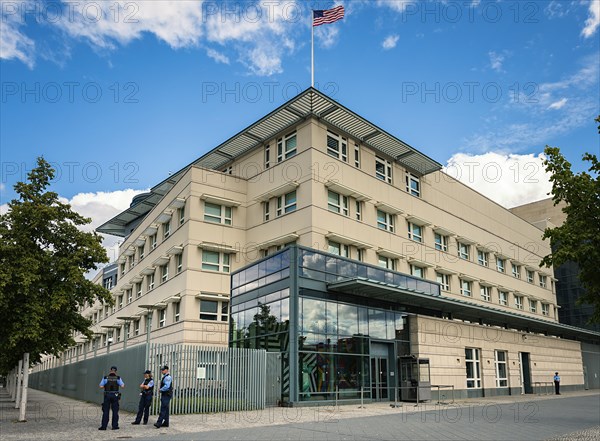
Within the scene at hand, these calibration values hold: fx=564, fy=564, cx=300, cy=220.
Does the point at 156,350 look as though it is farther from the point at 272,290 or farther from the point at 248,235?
the point at 248,235

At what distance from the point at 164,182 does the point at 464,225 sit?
26561 millimetres

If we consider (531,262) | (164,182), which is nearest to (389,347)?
(164,182)

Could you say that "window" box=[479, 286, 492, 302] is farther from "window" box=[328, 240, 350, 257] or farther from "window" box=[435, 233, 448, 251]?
"window" box=[328, 240, 350, 257]

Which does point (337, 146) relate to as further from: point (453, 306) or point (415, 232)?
point (453, 306)

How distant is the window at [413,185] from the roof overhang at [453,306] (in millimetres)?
10248

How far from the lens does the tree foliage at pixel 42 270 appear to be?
57.2ft

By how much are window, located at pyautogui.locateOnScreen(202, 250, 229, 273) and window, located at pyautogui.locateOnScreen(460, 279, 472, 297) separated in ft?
69.4

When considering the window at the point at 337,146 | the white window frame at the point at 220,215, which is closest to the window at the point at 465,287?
the window at the point at 337,146

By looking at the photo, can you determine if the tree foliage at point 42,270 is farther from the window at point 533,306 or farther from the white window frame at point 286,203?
the window at point 533,306

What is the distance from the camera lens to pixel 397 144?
40281mm

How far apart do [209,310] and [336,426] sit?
22.2 metres

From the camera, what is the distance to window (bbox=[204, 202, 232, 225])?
129ft

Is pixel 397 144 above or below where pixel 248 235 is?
above

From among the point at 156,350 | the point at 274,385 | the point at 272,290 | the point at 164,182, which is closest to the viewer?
the point at 156,350
